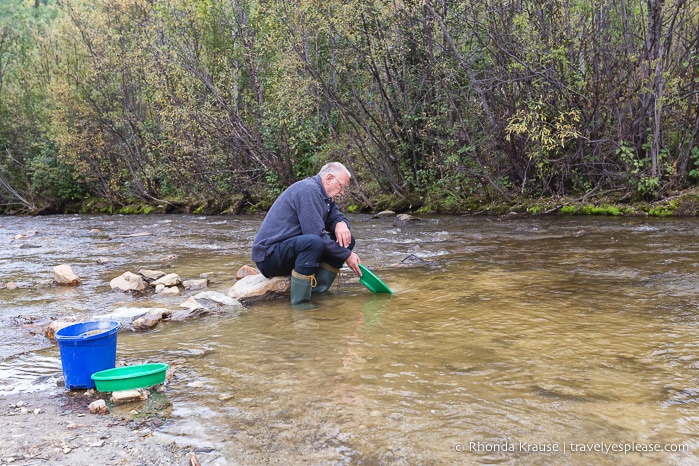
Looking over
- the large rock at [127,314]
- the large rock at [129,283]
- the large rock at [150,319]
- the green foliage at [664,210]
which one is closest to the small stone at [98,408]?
the large rock at [150,319]

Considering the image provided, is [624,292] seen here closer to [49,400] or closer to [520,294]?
[520,294]

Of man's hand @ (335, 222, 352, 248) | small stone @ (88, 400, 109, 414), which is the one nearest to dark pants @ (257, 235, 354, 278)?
man's hand @ (335, 222, 352, 248)

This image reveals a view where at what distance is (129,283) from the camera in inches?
271

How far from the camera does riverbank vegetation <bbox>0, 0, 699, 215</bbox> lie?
1238 centimetres

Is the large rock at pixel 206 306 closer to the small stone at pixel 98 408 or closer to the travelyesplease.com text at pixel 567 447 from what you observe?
the small stone at pixel 98 408

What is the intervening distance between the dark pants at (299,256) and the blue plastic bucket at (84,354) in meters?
2.41

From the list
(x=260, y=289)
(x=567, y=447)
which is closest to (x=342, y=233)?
(x=260, y=289)

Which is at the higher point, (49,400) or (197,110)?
(197,110)

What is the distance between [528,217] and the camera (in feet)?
43.4

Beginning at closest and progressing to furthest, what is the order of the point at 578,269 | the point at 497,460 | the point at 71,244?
the point at 497,460
the point at 578,269
the point at 71,244

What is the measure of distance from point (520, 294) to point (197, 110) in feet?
55.8

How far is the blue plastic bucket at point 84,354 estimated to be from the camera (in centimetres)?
351

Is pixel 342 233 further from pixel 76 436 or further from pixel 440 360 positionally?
pixel 76 436

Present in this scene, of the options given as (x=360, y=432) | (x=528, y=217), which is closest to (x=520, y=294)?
(x=360, y=432)
